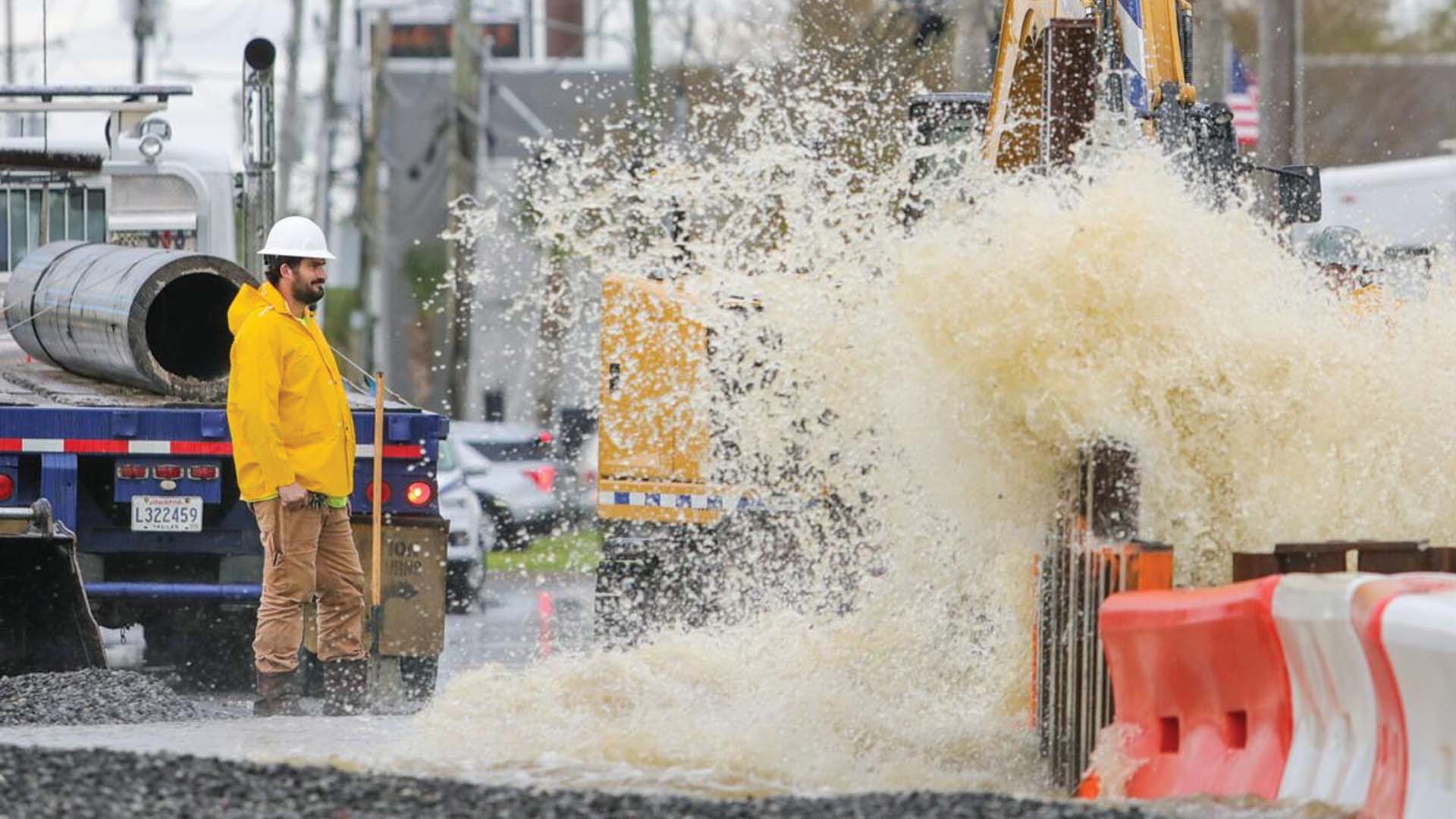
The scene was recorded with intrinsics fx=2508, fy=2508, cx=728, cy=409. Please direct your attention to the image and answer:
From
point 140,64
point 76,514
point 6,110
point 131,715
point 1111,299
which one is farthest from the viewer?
point 140,64

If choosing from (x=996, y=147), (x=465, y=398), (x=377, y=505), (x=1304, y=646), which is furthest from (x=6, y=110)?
(x=465, y=398)

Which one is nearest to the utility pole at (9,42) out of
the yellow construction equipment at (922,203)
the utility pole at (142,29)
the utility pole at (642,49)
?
the utility pole at (142,29)

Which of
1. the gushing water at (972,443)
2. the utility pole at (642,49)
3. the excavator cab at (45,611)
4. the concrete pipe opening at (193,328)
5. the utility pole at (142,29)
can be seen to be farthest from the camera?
the utility pole at (142,29)

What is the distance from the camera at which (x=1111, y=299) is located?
806 cm

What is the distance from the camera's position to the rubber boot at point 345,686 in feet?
34.8

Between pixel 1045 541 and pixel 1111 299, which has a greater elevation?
pixel 1111 299

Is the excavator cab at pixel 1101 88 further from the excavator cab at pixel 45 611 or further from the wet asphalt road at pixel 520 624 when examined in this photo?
the excavator cab at pixel 45 611

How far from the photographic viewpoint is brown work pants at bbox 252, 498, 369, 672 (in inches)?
405

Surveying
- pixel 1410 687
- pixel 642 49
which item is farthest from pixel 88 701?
pixel 642 49

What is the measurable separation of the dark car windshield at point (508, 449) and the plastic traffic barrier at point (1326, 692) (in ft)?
67.4

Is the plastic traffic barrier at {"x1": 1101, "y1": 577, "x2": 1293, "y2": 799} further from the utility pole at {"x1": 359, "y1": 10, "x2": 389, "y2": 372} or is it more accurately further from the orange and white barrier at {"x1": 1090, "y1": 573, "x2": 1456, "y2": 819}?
the utility pole at {"x1": 359, "y1": 10, "x2": 389, "y2": 372}

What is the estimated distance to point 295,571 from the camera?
1032cm

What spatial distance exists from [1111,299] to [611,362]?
21.3 ft

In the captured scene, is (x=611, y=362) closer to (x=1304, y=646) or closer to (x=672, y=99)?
(x=1304, y=646)
